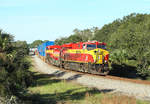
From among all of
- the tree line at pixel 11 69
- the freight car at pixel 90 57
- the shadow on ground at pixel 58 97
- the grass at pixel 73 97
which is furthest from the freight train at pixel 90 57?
the tree line at pixel 11 69

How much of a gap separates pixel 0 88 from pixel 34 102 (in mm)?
2607

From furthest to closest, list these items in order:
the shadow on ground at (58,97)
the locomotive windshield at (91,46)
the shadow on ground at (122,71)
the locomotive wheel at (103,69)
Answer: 1. the shadow on ground at (122,71)
2. the locomotive windshield at (91,46)
3. the locomotive wheel at (103,69)
4. the shadow on ground at (58,97)

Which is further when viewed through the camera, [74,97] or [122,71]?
[122,71]

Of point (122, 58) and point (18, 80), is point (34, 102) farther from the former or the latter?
point (122, 58)

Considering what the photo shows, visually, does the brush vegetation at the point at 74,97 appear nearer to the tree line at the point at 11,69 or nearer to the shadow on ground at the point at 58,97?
the shadow on ground at the point at 58,97

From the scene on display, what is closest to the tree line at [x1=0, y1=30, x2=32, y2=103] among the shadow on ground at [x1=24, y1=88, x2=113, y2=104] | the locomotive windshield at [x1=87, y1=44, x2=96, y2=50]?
the shadow on ground at [x1=24, y1=88, x2=113, y2=104]

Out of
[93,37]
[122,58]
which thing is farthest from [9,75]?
[93,37]

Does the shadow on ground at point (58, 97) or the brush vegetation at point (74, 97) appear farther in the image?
the shadow on ground at point (58, 97)

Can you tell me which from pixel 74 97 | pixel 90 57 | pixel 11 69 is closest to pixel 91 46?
pixel 90 57

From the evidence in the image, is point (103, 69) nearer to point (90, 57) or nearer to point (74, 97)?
point (90, 57)

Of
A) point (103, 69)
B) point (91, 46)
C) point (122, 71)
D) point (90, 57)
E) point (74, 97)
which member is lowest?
point (74, 97)

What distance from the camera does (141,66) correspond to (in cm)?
1858

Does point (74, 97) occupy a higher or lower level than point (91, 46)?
lower

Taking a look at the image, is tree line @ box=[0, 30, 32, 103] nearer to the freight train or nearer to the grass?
the grass
